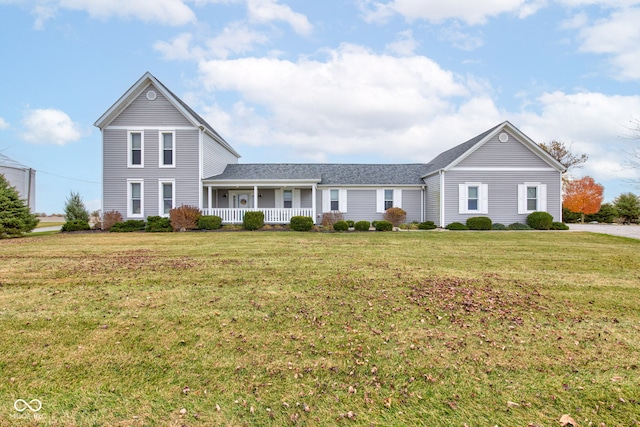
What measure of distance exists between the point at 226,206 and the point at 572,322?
21545 millimetres

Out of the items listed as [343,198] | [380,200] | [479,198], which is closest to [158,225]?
[343,198]

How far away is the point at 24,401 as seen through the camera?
9.34 feet

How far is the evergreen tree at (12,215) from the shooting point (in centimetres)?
1546

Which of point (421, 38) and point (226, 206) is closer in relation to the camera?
point (421, 38)

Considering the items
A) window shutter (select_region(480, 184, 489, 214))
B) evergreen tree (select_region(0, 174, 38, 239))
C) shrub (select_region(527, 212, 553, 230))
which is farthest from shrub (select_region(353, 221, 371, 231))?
evergreen tree (select_region(0, 174, 38, 239))

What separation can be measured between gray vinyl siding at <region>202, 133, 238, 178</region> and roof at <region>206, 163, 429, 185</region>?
19.4 inches

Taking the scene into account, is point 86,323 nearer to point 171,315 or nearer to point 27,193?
point 171,315

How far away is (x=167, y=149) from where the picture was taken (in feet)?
68.3

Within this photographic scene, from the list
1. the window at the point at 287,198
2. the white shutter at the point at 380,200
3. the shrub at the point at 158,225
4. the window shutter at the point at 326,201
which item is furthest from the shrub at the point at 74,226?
the white shutter at the point at 380,200

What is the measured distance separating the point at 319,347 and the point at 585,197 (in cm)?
3613

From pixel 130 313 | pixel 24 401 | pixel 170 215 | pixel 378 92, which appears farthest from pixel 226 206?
pixel 24 401

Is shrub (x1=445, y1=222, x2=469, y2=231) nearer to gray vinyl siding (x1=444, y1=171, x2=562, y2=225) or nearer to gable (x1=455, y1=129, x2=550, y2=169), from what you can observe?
gray vinyl siding (x1=444, y1=171, x2=562, y2=225)

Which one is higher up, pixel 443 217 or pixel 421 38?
pixel 421 38

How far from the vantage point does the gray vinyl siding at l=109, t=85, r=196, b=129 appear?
2042cm
